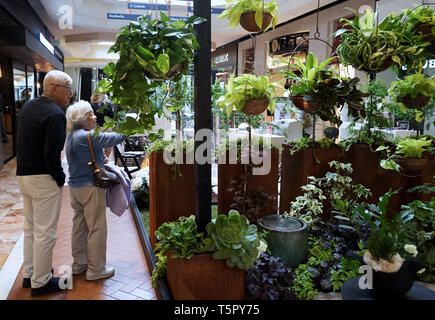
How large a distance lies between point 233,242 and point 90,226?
1710 millimetres

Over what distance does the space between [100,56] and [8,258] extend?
17147mm

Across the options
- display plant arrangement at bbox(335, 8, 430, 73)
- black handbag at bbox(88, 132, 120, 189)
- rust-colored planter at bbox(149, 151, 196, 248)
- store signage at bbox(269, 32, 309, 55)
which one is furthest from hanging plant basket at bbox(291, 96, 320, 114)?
store signage at bbox(269, 32, 309, 55)

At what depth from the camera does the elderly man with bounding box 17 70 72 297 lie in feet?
8.97

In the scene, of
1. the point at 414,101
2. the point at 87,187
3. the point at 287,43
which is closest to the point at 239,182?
the point at 87,187

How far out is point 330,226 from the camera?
312cm

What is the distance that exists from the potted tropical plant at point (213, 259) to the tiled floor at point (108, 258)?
1.07m

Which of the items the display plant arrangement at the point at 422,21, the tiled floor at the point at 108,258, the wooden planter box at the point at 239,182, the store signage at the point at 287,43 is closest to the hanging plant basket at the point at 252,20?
the display plant arrangement at the point at 422,21

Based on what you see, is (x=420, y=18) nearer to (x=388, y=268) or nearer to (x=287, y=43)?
(x=388, y=268)

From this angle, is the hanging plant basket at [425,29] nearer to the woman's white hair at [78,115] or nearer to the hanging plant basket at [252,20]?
the hanging plant basket at [252,20]

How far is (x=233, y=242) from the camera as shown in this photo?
6.32 ft

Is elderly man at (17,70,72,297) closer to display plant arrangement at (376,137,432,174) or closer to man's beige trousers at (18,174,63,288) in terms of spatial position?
man's beige trousers at (18,174,63,288)

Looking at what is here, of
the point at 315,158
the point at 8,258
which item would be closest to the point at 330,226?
the point at 315,158

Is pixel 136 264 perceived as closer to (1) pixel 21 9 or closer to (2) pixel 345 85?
(2) pixel 345 85
